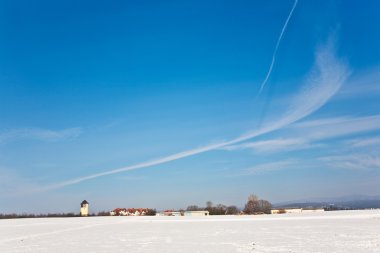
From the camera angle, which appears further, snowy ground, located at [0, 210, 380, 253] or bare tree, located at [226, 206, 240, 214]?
bare tree, located at [226, 206, 240, 214]

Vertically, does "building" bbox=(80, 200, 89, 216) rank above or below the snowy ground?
above

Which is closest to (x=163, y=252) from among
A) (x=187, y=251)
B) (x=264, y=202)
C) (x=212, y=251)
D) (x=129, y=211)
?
(x=187, y=251)

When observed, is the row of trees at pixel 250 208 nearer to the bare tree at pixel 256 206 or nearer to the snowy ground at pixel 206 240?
the bare tree at pixel 256 206

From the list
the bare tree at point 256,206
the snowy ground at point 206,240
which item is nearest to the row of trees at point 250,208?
the bare tree at point 256,206

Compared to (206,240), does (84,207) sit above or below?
above

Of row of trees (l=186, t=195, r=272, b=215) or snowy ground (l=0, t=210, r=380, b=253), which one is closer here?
snowy ground (l=0, t=210, r=380, b=253)

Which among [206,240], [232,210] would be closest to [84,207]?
[232,210]

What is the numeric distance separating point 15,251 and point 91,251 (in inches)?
121

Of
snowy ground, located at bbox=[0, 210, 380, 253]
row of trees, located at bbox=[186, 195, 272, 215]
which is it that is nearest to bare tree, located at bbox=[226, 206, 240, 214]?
row of trees, located at bbox=[186, 195, 272, 215]

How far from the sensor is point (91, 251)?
15.1m

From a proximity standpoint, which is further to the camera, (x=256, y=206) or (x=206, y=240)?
(x=256, y=206)

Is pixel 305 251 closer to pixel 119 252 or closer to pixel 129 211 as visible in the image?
pixel 119 252

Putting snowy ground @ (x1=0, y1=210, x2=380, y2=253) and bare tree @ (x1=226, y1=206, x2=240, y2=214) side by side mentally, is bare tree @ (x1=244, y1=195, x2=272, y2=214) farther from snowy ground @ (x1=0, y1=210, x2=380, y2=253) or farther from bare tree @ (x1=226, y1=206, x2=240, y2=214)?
snowy ground @ (x1=0, y1=210, x2=380, y2=253)

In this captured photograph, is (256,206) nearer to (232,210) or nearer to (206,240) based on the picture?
(232,210)
